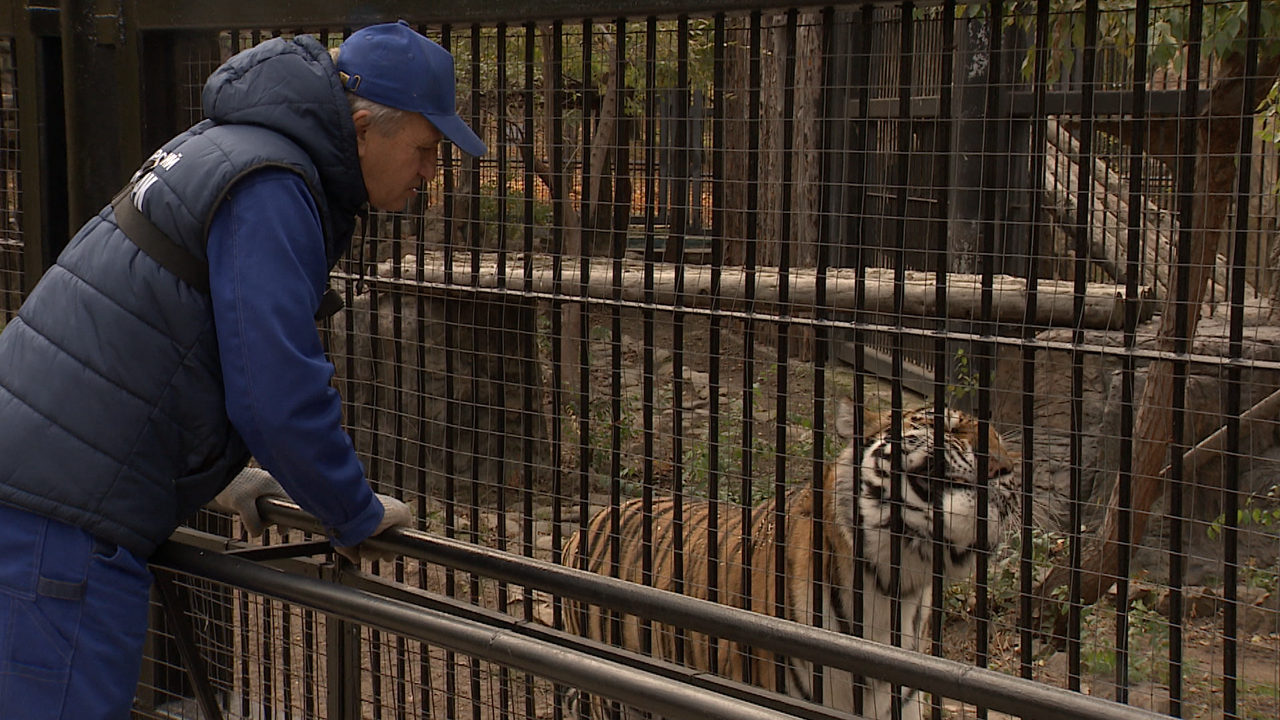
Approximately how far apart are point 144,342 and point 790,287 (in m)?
3.29

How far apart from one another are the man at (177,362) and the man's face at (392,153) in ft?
0.04

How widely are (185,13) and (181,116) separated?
420 mm

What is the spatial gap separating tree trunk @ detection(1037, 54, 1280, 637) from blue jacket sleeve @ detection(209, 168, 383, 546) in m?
1.82

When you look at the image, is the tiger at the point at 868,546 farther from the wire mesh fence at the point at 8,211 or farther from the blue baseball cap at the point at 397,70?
the wire mesh fence at the point at 8,211

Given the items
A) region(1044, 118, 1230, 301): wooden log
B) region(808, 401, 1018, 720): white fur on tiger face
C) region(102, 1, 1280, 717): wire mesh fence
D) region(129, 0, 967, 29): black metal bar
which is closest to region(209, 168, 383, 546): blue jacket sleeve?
region(102, 1, 1280, 717): wire mesh fence

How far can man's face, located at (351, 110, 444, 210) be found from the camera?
9.63ft

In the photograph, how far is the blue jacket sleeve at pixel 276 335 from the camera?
8.50 ft

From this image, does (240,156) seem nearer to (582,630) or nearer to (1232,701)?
(1232,701)

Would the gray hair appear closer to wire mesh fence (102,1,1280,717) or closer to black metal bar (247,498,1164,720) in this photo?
black metal bar (247,498,1164,720)

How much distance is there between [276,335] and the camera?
258 cm

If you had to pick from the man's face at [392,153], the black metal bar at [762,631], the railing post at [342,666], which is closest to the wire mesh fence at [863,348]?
the railing post at [342,666]

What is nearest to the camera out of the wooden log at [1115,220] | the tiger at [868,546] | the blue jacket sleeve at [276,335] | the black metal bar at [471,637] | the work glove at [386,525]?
the black metal bar at [471,637]

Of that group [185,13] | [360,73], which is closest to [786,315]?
[360,73]

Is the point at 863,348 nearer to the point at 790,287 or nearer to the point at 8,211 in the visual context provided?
the point at 790,287
